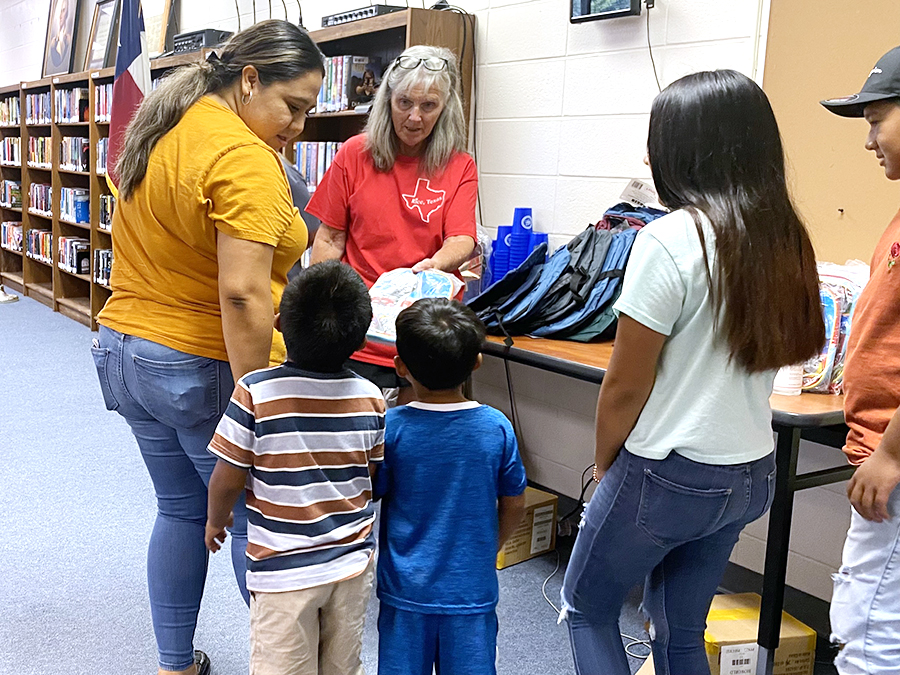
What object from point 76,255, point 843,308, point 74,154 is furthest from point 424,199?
point 74,154

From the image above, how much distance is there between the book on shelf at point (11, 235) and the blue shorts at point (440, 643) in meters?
7.34

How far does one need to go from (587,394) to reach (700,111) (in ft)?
6.20

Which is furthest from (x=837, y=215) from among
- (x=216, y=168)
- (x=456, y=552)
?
(x=216, y=168)

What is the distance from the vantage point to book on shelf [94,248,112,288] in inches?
231

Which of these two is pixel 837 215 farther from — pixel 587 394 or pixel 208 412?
pixel 208 412

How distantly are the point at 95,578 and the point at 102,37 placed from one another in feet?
17.6

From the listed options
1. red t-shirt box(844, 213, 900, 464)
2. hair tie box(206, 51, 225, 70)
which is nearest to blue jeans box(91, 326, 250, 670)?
hair tie box(206, 51, 225, 70)

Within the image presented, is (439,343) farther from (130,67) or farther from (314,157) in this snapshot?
(130,67)

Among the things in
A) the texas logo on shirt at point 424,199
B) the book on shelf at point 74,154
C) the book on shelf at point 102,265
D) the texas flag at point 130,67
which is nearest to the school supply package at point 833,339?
the texas logo on shirt at point 424,199

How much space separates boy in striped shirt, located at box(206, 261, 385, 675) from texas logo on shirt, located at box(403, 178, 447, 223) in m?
1.04

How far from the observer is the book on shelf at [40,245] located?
22.7 ft

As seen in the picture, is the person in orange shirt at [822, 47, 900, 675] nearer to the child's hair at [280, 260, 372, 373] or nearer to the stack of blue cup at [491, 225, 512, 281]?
the child's hair at [280, 260, 372, 373]

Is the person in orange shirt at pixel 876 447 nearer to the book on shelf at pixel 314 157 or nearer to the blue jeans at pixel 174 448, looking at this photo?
the blue jeans at pixel 174 448

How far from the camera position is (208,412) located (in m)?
1.55
